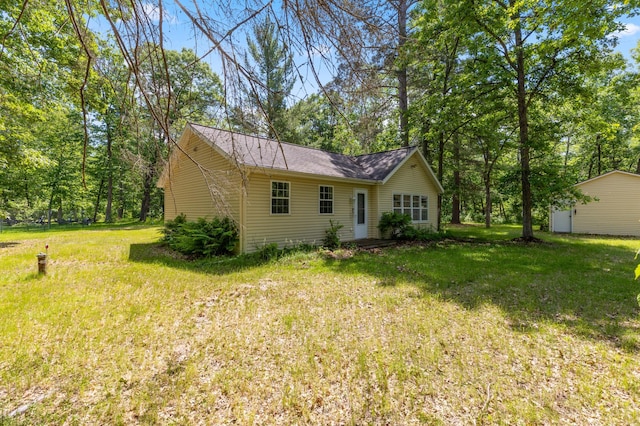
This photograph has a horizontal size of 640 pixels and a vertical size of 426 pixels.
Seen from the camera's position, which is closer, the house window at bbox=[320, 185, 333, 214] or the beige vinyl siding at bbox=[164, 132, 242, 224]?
the beige vinyl siding at bbox=[164, 132, 242, 224]

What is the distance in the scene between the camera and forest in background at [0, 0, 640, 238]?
230cm

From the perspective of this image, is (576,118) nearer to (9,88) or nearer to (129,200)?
(9,88)

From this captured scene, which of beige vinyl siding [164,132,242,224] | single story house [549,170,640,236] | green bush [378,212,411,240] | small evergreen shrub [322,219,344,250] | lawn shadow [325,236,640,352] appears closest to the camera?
lawn shadow [325,236,640,352]

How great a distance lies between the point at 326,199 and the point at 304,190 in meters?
1.17

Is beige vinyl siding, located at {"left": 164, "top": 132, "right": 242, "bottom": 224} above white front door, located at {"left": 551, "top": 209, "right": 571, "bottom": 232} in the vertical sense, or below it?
above

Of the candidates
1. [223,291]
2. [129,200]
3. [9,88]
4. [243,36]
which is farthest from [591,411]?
[129,200]

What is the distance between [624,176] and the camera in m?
15.5

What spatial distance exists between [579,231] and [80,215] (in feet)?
169

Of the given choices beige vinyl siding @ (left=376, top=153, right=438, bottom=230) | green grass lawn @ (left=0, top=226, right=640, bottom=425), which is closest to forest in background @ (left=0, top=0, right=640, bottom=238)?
beige vinyl siding @ (left=376, top=153, right=438, bottom=230)

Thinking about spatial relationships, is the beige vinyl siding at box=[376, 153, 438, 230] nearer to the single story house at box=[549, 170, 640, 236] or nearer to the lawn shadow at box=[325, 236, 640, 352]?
the lawn shadow at box=[325, 236, 640, 352]

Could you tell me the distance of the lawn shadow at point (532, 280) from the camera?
4.33 meters

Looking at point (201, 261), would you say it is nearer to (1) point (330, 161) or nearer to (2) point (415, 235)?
(1) point (330, 161)

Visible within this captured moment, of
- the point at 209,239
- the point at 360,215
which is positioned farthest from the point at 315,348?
the point at 360,215

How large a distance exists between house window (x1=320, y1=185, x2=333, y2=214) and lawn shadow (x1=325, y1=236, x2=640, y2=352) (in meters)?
2.57
